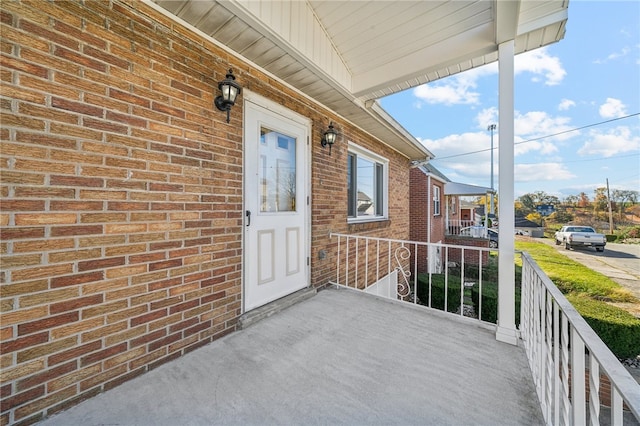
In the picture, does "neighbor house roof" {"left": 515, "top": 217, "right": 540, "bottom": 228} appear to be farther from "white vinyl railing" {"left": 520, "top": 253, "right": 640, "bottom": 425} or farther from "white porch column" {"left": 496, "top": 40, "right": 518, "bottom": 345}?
"white vinyl railing" {"left": 520, "top": 253, "right": 640, "bottom": 425}

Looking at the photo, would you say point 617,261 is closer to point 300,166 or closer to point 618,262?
point 618,262

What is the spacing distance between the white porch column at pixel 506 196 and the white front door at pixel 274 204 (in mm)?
2035

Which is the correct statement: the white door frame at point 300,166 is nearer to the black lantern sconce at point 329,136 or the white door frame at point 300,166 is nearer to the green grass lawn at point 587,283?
the black lantern sconce at point 329,136

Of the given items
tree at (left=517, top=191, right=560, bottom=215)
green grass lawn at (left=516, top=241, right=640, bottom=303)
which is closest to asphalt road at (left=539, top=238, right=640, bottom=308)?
green grass lawn at (left=516, top=241, right=640, bottom=303)

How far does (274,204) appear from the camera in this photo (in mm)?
2855

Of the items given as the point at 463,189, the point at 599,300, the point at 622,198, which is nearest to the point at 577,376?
the point at 599,300

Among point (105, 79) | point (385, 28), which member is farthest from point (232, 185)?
point (385, 28)

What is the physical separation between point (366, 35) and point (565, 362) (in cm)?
312

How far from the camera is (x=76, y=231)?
58.1 inches

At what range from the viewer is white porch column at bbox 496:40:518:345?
2127 mm

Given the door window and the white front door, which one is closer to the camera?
the white front door

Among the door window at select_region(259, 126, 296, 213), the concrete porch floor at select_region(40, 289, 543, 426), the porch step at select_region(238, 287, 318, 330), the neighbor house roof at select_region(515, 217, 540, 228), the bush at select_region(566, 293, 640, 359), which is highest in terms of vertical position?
the door window at select_region(259, 126, 296, 213)

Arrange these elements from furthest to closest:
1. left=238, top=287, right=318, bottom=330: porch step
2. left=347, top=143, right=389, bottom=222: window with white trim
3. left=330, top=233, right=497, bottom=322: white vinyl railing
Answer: left=347, top=143, right=389, bottom=222: window with white trim → left=330, top=233, right=497, bottom=322: white vinyl railing → left=238, top=287, right=318, bottom=330: porch step

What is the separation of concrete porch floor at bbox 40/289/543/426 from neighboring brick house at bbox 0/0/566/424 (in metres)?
0.27
